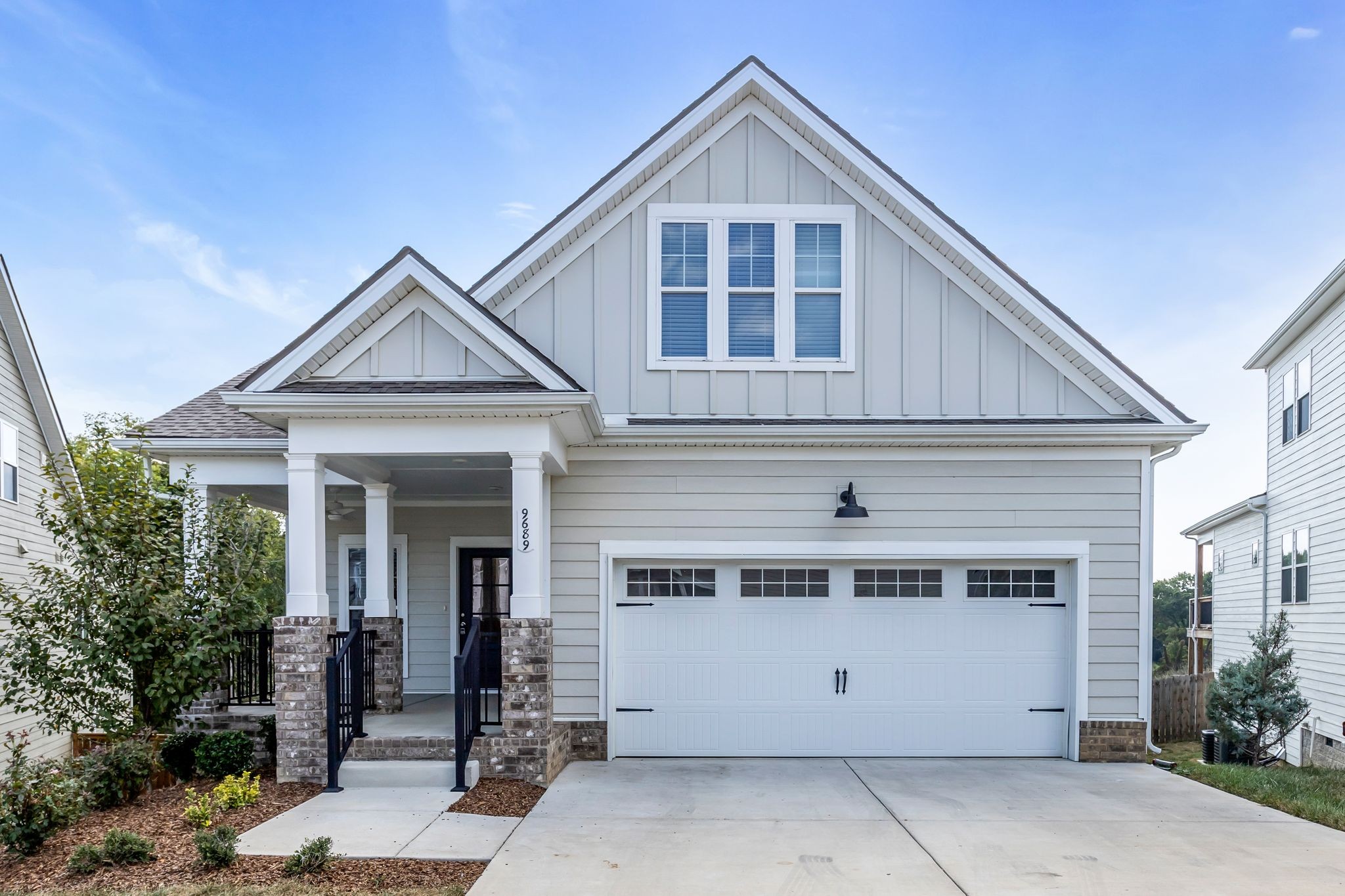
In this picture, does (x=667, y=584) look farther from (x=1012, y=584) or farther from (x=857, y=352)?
(x=1012, y=584)

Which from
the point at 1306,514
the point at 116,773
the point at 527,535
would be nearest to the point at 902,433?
the point at 527,535

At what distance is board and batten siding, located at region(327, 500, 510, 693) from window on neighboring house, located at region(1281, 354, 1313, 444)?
12.1 meters

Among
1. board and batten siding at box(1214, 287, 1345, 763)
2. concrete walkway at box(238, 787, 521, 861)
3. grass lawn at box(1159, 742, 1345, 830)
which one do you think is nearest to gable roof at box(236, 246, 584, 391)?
concrete walkway at box(238, 787, 521, 861)

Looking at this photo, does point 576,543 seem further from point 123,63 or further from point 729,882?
point 123,63

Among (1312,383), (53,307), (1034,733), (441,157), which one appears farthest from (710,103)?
(53,307)

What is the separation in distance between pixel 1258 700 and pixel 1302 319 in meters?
6.27

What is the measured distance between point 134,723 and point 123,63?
1333 cm

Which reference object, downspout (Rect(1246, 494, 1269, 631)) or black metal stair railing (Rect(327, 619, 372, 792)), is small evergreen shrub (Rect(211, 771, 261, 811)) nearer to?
black metal stair railing (Rect(327, 619, 372, 792))

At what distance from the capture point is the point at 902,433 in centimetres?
942

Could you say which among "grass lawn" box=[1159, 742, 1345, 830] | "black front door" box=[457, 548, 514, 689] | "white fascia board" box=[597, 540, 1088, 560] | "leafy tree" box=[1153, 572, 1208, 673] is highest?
"white fascia board" box=[597, 540, 1088, 560]

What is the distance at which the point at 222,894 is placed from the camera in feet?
17.3

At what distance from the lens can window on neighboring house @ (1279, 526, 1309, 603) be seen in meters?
14.2

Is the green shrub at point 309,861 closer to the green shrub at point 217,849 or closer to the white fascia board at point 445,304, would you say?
the green shrub at point 217,849

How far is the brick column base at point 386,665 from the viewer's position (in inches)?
389
